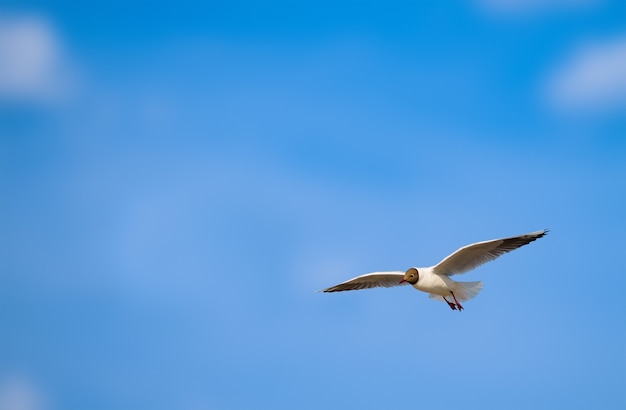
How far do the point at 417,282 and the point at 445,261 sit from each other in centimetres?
84

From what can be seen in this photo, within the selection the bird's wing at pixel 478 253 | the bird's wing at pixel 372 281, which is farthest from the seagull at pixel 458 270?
the bird's wing at pixel 372 281

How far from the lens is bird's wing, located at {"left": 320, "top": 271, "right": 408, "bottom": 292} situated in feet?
61.3

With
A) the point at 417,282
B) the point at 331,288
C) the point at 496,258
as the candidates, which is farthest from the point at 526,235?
the point at 331,288

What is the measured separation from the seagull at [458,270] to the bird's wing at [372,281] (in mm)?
230

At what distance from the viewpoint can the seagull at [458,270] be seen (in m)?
17.0

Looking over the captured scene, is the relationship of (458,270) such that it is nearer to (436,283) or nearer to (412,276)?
(436,283)

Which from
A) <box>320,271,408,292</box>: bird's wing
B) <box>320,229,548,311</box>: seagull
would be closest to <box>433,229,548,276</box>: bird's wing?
<box>320,229,548,311</box>: seagull

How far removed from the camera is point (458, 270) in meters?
17.8

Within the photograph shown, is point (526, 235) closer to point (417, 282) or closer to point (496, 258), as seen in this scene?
point (496, 258)

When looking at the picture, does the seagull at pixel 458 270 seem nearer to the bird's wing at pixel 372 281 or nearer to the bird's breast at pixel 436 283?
the bird's breast at pixel 436 283

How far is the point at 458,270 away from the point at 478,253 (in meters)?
0.64

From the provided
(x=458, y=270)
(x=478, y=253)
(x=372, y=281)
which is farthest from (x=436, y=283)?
(x=372, y=281)

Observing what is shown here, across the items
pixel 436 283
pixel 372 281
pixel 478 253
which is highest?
pixel 372 281

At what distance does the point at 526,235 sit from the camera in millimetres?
16719
